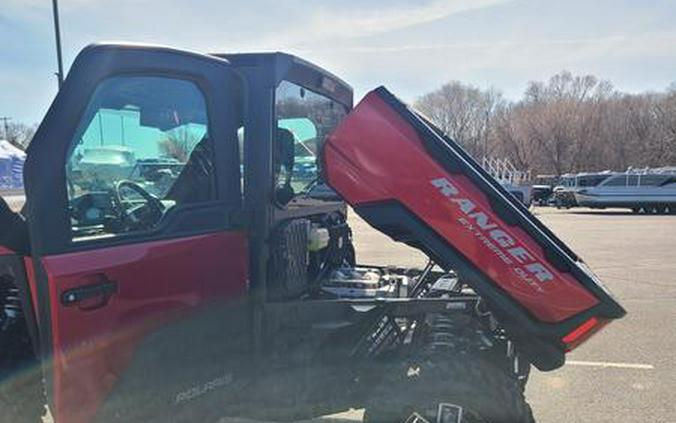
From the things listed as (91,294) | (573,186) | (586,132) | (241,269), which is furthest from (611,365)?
(586,132)

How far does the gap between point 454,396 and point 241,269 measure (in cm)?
115

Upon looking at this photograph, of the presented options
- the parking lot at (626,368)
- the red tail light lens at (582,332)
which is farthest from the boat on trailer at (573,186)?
the red tail light lens at (582,332)

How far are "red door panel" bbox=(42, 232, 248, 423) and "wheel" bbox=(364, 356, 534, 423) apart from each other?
0.96 meters

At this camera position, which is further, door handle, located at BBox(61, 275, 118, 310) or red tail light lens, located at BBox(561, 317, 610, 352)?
red tail light lens, located at BBox(561, 317, 610, 352)

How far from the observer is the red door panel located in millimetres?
2393

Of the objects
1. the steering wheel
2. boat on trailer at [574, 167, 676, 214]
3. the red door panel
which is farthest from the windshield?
boat on trailer at [574, 167, 676, 214]

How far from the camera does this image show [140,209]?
2.77 metres

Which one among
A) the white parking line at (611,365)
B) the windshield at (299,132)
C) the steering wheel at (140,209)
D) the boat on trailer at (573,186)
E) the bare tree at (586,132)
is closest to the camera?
the steering wheel at (140,209)

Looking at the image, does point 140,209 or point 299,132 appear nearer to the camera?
point 140,209

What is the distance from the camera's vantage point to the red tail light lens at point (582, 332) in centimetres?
284

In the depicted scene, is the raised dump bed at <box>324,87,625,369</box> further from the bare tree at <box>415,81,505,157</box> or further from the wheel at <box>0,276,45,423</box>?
the bare tree at <box>415,81,505,157</box>

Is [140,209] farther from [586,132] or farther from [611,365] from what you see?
[586,132]

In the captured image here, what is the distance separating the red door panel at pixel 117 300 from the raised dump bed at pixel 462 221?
2.30ft

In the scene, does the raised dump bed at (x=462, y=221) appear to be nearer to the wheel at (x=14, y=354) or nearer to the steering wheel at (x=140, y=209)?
the steering wheel at (x=140, y=209)
